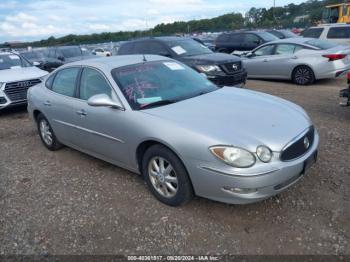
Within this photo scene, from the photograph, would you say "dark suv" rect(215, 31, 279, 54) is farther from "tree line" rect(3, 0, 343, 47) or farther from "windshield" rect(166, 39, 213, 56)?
"tree line" rect(3, 0, 343, 47)

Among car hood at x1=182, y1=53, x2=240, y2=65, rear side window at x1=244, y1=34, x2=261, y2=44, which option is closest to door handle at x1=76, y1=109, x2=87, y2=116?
car hood at x1=182, y1=53, x2=240, y2=65

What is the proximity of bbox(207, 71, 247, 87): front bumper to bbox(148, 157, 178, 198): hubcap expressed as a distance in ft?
15.7

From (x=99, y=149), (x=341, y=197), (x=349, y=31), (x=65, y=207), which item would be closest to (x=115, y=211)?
(x=65, y=207)

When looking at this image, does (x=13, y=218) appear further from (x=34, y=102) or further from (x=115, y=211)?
(x=34, y=102)

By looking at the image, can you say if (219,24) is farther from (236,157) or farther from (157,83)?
(236,157)

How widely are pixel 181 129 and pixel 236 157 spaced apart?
2.04 feet

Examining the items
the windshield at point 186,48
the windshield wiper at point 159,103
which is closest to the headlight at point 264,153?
the windshield wiper at point 159,103

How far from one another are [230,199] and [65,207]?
6.32ft

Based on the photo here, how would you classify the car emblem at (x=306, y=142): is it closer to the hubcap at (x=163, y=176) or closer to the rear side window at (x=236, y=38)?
the hubcap at (x=163, y=176)

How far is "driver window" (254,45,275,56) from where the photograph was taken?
427 inches

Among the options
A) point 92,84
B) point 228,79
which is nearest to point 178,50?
point 228,79

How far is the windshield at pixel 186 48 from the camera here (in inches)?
366

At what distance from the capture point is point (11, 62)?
31.5ft

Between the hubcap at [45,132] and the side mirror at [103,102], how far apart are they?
2.05 m
